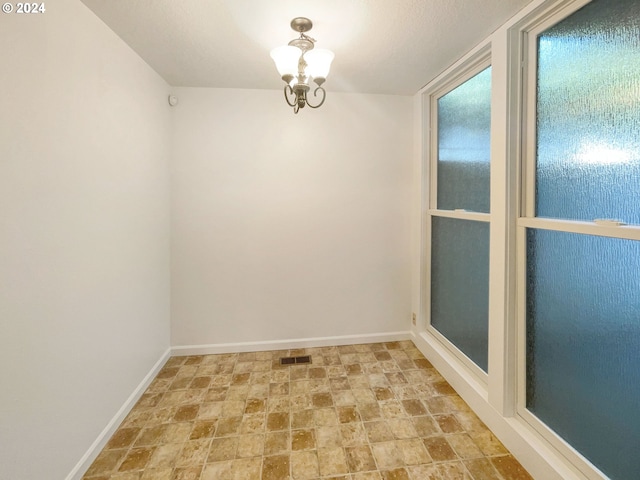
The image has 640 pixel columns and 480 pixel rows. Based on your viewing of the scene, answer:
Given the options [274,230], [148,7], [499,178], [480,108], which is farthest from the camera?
[274,230]

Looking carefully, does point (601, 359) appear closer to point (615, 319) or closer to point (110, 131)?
point (615, 319)

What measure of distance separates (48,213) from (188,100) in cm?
177

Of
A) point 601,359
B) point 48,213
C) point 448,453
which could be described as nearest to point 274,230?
point 48,213

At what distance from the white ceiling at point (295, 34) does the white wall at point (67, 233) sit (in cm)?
24

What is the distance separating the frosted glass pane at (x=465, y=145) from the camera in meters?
2.06

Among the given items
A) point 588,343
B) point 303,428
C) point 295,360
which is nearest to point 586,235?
point 588,343

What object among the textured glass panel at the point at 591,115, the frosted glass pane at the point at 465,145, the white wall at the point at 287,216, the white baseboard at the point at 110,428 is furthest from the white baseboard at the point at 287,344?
the textured glass panel at the point at 591,115

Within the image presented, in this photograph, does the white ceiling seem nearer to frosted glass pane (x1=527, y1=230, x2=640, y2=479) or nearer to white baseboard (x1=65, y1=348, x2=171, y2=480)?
frosted glass pane (x1=527, y1=230, x2=640, y2=479)

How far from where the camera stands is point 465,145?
2.29m

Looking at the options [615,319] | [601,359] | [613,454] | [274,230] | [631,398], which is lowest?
[613,454]

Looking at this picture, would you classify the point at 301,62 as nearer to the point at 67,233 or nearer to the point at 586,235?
the point at 67,233

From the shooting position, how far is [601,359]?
130cm

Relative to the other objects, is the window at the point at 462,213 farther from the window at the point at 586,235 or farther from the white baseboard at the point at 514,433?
the window at the point at 586,235

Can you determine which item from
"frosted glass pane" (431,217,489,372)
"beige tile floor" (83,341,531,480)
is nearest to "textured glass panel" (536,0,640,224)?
"frosted glass pane" (431,217,489,372)
